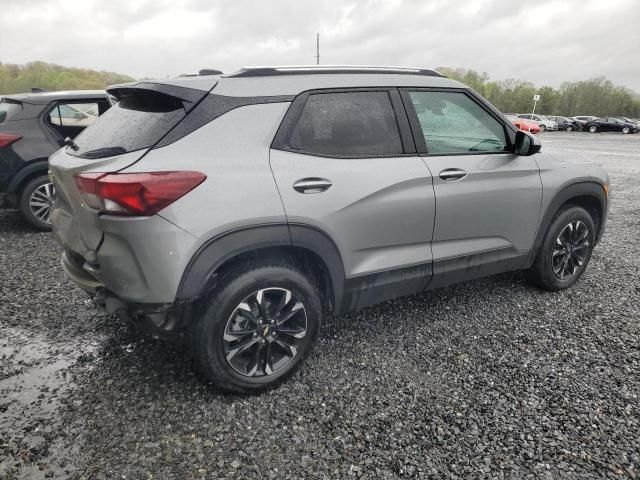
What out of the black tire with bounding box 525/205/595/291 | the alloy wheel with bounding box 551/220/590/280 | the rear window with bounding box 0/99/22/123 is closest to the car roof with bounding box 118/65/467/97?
the black tire with bounding box 525/205/595/291

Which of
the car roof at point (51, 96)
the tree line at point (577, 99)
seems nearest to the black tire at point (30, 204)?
the car roof at point (51, 96)

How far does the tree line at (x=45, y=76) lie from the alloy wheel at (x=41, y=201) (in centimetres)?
5444

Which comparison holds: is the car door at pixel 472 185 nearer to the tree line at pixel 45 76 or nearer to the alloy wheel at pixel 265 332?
the alloy wheel at pixel 265 332

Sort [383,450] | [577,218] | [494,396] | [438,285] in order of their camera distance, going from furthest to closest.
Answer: [577,218] < [438,285] < [494,396] < [383,450]

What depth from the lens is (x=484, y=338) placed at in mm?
3121

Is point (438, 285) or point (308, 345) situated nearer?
point (308, 345)

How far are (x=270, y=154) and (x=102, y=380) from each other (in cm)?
167

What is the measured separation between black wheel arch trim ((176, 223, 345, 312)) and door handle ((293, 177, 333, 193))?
0.19 metres

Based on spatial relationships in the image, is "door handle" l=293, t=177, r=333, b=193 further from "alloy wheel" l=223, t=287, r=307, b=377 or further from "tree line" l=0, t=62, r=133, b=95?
"tree line" l=0, t=62, r=133, b=95

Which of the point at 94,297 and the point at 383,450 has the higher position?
the point at 94,297

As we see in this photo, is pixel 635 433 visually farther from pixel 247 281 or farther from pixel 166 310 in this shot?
pixel 166 310

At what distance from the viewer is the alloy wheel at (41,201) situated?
208 inches

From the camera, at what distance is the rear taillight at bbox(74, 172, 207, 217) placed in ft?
6.47

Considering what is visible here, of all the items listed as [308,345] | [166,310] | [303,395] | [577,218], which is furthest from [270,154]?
[577,218]
